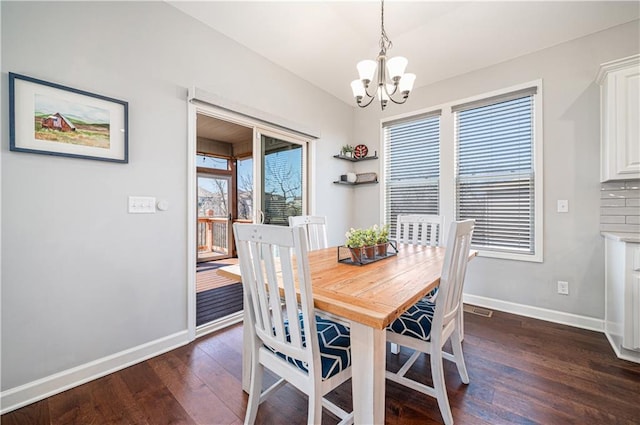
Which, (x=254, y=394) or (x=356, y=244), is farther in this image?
(x=356, y=244)

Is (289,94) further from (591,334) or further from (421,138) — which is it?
(591,334)

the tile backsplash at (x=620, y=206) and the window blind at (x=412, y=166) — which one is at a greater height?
the window blind at (x=412, y=166)

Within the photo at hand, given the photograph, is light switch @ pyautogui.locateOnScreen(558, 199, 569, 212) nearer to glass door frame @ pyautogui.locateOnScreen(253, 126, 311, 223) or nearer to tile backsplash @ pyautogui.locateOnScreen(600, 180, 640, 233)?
tile backsplash @ pyautogui.locateOnScreen(600, 180, 640, 233)

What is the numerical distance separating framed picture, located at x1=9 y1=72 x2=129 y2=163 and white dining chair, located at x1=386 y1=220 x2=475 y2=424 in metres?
2.18

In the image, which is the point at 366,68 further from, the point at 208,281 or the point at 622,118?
the point at 208,281

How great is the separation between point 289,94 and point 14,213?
260 centimetres

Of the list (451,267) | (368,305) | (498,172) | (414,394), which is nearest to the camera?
(368,305)

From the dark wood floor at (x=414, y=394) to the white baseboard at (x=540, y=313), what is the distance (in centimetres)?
40

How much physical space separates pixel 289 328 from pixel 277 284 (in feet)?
0.61

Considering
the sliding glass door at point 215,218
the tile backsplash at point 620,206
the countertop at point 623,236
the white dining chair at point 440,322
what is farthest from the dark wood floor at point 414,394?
the sliding glass door at point 215,218

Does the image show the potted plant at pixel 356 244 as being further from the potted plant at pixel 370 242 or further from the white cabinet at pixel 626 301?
the white cabinet at pixel 626 301

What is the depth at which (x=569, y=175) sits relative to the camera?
2.55 m

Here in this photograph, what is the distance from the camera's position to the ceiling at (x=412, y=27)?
86.4 inches

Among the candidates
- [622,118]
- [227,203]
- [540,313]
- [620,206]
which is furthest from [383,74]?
[227,203]
